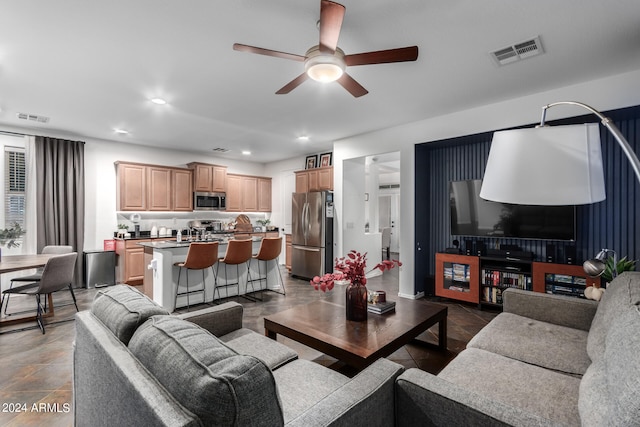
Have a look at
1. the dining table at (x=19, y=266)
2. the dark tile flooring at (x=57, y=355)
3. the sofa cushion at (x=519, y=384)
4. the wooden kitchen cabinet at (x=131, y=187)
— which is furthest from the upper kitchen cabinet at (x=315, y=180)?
the sofa cushion at (x=519, y=384)

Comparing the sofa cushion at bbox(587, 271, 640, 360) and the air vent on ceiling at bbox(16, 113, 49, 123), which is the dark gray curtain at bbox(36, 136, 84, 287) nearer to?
the air vent on ceiling at bbox(16, 113, 49, 123)

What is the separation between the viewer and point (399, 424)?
1.25m

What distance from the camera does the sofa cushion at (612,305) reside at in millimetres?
1467

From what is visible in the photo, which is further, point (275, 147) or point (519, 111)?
point (275, 147)

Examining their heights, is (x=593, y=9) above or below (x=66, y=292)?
above

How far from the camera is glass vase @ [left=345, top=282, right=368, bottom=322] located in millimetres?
2311

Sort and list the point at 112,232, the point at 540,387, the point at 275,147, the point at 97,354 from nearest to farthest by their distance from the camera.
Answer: the point at 97,354 < the point at 540,387 < the point at 112,232 < the point at 275,147

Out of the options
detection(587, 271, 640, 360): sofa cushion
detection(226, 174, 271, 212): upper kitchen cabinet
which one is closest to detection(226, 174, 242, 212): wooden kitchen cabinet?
detection(226, 174, 271, 212): upper kitchen cabinet

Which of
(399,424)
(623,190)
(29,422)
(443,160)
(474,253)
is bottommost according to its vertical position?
(29,422)

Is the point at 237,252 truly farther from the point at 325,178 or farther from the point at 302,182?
the point at 302,182

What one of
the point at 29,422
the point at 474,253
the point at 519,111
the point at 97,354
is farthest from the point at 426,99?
the point at 29,422

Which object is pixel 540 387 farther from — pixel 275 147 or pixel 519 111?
pixel 275 147

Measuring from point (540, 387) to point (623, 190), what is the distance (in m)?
3.23

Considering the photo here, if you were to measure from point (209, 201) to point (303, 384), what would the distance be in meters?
5.88
